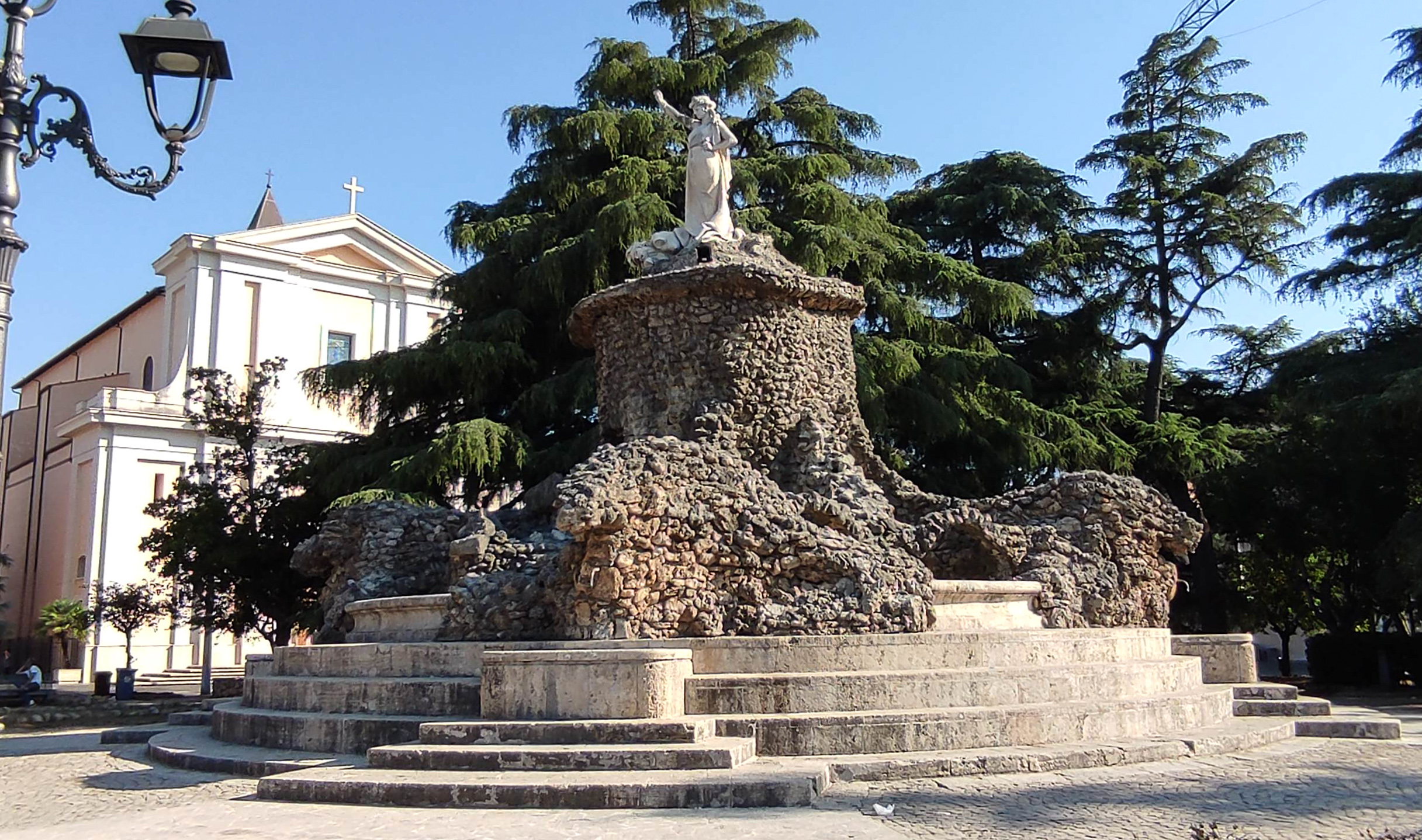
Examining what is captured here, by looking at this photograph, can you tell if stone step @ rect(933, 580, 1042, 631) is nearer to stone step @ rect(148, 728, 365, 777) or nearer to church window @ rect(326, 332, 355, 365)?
stone step @ rect(148, 728, 365, 777)

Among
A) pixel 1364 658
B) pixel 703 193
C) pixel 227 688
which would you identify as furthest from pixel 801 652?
pixel 1364 658

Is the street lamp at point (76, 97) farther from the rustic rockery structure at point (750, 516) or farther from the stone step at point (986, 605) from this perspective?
the stone step at point (986, 605)

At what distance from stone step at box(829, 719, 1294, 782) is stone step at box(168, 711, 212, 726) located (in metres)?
8.22

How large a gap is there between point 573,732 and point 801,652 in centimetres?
204

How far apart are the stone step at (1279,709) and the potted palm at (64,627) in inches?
1101

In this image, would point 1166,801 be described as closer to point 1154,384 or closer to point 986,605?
point 986,605

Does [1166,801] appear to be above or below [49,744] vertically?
above

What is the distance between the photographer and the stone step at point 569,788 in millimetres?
6852

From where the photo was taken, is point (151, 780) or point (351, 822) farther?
point (151, 780)

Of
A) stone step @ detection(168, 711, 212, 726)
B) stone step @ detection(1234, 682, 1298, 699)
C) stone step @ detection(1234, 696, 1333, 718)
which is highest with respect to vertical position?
stone step @ detection(1234, 682, 1298, 699)

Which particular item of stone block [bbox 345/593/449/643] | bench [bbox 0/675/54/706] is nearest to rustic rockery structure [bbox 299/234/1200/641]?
stone block [bbox 345/593/449/643]

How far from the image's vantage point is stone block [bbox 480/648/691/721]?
8.05m

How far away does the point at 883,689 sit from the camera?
341 inches

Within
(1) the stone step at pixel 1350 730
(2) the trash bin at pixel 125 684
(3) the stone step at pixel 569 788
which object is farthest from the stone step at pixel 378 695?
(2) the trash bin at pixel 125 684
